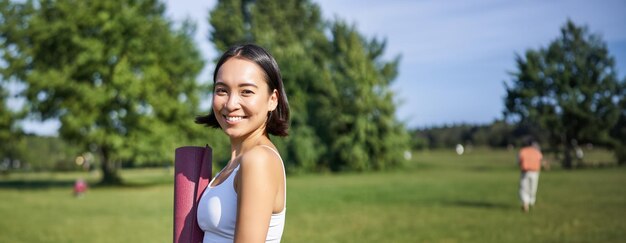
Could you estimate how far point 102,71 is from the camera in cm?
3275

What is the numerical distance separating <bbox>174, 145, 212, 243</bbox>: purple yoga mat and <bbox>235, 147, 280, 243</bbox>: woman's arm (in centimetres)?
28

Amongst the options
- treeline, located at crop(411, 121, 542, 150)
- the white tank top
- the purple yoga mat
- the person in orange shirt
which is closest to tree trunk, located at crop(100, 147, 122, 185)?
the person in orange shirt

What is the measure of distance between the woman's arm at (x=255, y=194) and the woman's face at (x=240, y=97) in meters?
0.22

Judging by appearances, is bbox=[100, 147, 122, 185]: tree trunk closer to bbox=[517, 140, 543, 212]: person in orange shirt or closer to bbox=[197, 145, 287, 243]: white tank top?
bbox=[517, 140, 543, 212]: person in orange shirt

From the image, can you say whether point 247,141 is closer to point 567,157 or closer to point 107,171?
point 107,171

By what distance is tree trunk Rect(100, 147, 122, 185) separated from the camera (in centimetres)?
3538

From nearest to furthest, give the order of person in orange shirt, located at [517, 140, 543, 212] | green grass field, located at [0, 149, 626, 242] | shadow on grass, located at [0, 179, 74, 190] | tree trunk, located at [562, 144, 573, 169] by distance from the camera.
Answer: green grass field, located at [0, 149, 626, 242] < person in orange shirt, located at [517, 140, 543, 212] < shadow on grass, located at [0, 179, 74, 190] < tree trunk, located at [562, 144, 573, 169]

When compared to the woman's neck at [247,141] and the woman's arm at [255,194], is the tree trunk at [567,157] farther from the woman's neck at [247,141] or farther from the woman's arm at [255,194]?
the woman's arm at [255,194]

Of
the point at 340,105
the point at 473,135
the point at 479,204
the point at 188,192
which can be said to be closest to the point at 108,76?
the point at 340,105

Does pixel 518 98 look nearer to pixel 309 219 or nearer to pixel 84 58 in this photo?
pixel 84 58

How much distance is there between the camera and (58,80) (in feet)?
105

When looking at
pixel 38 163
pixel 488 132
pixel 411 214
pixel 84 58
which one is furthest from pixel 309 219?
pixel 488 132

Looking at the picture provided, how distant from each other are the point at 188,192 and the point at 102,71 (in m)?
32.7

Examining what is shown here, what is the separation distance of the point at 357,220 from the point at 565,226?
15.8 ft
